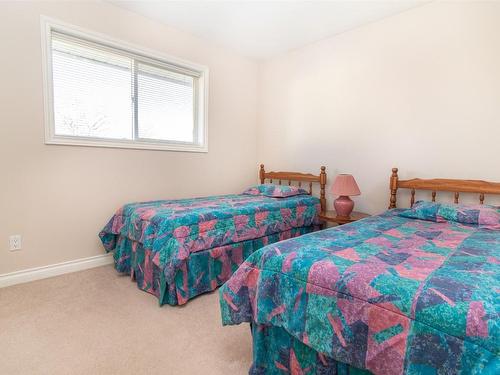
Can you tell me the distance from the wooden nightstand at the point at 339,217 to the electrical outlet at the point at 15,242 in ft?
8.80

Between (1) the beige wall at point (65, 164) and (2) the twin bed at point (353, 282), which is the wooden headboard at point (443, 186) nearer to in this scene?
(2) the twin bed at point (353, 282)

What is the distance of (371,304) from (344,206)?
6.25 feet

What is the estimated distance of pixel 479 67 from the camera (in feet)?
7.43

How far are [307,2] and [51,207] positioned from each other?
9.41 feet

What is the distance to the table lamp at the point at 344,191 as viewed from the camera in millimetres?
2701

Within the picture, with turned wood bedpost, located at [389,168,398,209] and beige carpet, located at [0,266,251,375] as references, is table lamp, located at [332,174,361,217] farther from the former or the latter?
beige carpet, located at [0,266,251,375]

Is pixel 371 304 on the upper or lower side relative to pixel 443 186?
lower

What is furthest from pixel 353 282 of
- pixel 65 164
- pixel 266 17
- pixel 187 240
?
pixel 266 17

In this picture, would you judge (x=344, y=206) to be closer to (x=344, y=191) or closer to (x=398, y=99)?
(x=344, y=191)

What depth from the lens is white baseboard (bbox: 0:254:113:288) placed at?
225cm

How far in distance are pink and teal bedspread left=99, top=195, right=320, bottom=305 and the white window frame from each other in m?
0.69

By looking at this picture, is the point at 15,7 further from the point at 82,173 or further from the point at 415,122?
the point at 415,122

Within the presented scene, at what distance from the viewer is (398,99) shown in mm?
2701

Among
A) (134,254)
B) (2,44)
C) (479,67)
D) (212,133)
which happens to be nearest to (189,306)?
(134,254)
